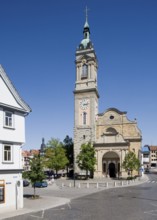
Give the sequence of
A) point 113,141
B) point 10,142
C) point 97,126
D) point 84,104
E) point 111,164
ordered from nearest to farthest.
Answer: point 10,142 → point 113,141 → point 111,164 → point 84,104 → point 97,126

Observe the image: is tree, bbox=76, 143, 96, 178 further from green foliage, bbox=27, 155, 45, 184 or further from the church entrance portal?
green foliage, bbox=27, 155, 45, 184

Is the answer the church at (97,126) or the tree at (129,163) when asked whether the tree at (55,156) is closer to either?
the church at (97,126)

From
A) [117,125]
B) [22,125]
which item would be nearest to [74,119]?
[117,125]

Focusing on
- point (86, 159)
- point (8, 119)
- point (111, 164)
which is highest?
point (8, 119)

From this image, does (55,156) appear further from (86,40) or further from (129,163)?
(86,40)

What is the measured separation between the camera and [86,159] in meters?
66.3

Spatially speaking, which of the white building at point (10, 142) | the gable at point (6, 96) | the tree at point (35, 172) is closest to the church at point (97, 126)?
the tree at point (35, 172)

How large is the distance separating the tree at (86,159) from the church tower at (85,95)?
17.7 ft

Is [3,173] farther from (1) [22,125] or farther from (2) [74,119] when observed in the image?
(2) [74,119]

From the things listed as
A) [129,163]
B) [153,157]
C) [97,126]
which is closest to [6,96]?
[129,163]

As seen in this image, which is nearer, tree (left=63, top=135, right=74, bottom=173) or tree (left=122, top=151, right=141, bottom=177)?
Answer: tree (left=122, top=151, right=141, bottom=177)

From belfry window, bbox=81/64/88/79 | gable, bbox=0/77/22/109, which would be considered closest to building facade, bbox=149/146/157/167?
belfry window, bbox=81/64/88/79

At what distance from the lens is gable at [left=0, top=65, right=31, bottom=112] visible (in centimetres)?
2316

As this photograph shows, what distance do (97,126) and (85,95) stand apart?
912 centimetres
